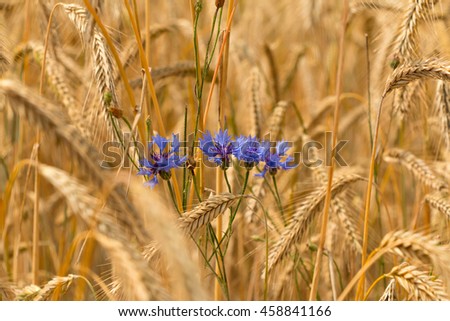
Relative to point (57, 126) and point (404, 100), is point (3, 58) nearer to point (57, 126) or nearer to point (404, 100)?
point (57, 126)

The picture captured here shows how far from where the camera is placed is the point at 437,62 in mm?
2002

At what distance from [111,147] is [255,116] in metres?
0.79

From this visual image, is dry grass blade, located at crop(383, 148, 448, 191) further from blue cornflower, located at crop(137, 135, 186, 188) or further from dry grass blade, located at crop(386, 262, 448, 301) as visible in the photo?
blue cornflower, located at crop(137, 135, 186, 188)

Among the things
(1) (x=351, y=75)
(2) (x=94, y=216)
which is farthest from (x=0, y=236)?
(1) (x=351, y=75)

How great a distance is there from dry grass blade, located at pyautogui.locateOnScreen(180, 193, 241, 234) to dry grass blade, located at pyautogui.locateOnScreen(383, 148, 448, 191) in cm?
118

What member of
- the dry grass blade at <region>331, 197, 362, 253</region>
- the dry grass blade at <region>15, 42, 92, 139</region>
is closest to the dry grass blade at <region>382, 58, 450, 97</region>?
the dry grass blade at <region>331, 197, 362, 253</region>

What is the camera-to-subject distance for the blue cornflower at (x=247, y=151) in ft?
6.79

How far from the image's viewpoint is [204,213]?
5.99ft

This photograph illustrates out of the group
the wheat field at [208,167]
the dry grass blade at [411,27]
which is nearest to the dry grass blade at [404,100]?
the wheat field at [208,167]

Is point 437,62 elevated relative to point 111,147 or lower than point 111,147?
elevated

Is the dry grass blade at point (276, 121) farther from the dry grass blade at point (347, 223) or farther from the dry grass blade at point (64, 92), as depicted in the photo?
the dry grass blade at point (64, 92)

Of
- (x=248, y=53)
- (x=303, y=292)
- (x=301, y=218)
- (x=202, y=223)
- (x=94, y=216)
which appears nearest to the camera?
(x=94, y=216)

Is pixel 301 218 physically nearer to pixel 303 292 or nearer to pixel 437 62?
pixel 437 62

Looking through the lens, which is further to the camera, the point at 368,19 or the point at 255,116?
the point at 368,19
